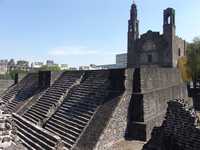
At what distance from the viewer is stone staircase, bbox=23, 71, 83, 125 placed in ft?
48.9

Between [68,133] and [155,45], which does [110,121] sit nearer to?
[68,133]

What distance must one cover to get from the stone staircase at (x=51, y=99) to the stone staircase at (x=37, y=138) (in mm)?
2293

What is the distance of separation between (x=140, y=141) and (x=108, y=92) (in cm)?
319

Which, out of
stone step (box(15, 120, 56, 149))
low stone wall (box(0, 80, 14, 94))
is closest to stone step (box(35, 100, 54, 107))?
stone step (box(15, 120, 56, 149))

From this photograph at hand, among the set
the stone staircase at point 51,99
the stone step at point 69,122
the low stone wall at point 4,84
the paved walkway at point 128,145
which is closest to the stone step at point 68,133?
the stone step at point 69,122

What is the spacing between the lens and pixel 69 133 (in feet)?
39.3

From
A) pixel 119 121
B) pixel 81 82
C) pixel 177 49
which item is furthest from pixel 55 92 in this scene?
pixel 177 49

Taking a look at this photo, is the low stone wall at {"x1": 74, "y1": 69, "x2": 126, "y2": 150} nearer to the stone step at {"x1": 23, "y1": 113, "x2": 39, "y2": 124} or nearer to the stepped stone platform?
the stepped stone platform

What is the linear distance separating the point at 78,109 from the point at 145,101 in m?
3.74

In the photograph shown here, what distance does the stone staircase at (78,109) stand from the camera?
11938 millimetres

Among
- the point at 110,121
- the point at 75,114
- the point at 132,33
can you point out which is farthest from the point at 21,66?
the point at 110,121

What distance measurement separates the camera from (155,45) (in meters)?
38.4

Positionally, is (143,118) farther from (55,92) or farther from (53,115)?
(55,92)

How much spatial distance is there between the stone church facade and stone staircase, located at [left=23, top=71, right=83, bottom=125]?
70.4ft
